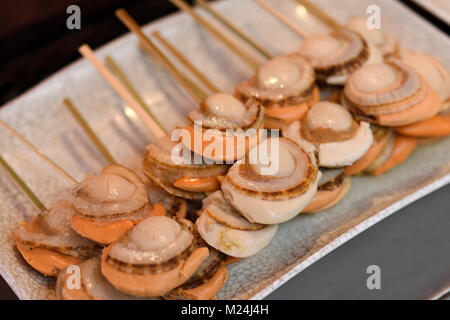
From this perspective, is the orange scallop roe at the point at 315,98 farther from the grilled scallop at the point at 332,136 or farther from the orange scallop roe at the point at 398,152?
the orange scallop roe at the point at 398,152

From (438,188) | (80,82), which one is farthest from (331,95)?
(80,82)

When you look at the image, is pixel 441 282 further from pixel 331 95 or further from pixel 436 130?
pixel 331 95

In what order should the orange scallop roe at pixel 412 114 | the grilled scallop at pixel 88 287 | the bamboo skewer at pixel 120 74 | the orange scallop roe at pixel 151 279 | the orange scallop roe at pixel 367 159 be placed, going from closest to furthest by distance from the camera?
the orange scallop roe at pixel 151 279, the grilled scallop at pixel 88 287, the orange scallop roe at pixel 412 114, the orange scallop roe at pixel 367 159, the bamboo skewer at pixel 120 74

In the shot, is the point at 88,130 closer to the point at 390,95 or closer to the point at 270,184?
the point at 270,184

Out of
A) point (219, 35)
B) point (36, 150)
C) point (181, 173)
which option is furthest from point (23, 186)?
point (219, 35)

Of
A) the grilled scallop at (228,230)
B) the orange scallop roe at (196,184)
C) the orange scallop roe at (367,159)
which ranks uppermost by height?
the orange scallop roe at (196,184)

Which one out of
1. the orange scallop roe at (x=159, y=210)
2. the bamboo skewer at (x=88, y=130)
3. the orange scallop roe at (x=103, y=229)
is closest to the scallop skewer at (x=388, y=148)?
the orange scallop roe at (x=159, y=210)

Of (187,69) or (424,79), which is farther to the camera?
(187,69)

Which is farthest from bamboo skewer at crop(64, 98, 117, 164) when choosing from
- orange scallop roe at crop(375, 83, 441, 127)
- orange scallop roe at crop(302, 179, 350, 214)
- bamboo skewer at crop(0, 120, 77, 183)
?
orange scallop roe at crop(375, 83, 441, 127)
